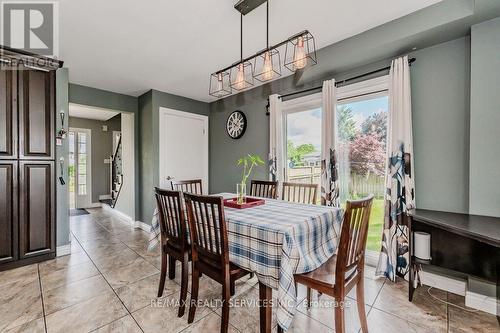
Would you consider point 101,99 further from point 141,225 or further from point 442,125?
point 442,125

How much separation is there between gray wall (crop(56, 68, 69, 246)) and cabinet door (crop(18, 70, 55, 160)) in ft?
0.56

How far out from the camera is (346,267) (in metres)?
1.44

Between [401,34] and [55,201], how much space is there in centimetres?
439

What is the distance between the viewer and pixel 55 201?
2.99 m

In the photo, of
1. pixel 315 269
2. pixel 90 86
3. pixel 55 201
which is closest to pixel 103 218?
pixel 55 201

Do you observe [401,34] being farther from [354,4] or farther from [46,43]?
[46,43]

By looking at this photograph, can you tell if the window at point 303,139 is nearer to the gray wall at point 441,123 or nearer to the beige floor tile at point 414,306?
the gray wall at point 441,123

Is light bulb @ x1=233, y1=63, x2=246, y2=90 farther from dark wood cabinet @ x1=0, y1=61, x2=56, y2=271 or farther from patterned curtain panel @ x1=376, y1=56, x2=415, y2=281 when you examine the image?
dark wood cabinet @ x1=0, y1=61, x2=56, y2=271

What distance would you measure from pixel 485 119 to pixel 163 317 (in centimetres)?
314

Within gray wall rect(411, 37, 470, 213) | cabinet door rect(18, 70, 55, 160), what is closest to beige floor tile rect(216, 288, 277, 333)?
gray wall rect(411, 37, 470, 213)

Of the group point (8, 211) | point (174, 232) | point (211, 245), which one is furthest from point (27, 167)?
point (211, 245)

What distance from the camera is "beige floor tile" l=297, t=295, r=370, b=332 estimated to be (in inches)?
70.4

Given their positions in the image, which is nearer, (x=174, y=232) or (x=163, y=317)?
(x=163, y=317)

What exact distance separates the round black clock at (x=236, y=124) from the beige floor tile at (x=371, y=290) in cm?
286
